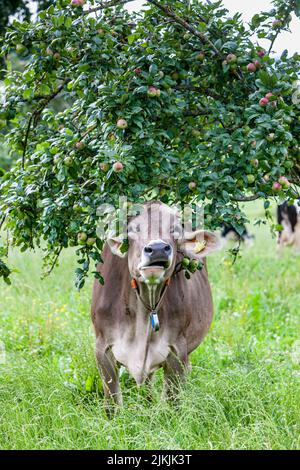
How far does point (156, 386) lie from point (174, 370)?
0.60 m

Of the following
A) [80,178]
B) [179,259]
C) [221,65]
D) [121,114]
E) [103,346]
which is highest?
[221,65]

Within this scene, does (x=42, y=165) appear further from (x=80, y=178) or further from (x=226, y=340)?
(x=226, y=340)

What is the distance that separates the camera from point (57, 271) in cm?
965

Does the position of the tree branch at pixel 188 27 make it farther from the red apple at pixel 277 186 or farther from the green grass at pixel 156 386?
the green grass at pixel 156 386

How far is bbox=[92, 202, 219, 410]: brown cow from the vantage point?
13.1 feet

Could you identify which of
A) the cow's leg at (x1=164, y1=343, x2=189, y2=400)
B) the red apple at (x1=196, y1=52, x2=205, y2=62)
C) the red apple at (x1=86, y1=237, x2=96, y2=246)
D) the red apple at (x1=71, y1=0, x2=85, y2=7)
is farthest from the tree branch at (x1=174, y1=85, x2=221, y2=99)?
the cow's leg at (x1=164, y1=343, x2=189, y2=400)

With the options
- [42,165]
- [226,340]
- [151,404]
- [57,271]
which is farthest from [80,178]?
[57,271]

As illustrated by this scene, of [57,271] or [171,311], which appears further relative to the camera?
[57,271]

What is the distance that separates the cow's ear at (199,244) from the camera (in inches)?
157

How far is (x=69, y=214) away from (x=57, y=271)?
5.96 metres

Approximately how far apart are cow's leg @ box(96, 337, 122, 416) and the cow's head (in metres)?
0.69

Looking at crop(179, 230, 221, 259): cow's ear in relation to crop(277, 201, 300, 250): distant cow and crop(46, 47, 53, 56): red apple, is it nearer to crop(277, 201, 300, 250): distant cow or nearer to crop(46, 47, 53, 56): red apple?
crop(46, 47, 53, 56): red apple

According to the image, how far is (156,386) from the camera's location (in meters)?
4.93

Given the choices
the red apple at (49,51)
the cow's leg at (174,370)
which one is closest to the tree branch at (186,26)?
the red apple at (49,51)
